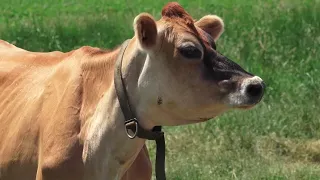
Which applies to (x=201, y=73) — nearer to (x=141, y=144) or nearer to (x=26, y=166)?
(x=141, y=144)

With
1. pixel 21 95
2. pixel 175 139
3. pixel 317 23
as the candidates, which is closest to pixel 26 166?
pixel 21 95

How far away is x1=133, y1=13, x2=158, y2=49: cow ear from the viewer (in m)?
4.05

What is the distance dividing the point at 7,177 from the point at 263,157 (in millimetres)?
3358

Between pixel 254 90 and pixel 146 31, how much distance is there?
579 mm

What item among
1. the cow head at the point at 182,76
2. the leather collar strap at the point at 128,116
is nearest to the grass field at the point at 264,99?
the leather collar strap at the point at 128,116

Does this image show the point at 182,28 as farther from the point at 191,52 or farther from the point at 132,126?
the point at 132,126

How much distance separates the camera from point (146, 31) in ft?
13.3

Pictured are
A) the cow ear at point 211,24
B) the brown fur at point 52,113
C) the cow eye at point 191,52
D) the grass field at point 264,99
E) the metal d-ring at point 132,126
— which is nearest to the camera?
the cow eye at point 191,52

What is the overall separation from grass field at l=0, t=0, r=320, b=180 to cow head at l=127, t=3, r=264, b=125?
9.31 feet

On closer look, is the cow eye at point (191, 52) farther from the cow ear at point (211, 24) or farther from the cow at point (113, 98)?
the cow ear at point (211, 24)

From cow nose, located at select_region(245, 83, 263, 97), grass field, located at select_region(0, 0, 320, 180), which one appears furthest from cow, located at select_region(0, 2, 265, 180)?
grass field, located at select_region(0, 0, 320, 180)

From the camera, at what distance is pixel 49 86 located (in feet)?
15.0

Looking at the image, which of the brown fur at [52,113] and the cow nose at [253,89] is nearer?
the cow nose at [253,89]

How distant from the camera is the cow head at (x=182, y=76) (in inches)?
156
